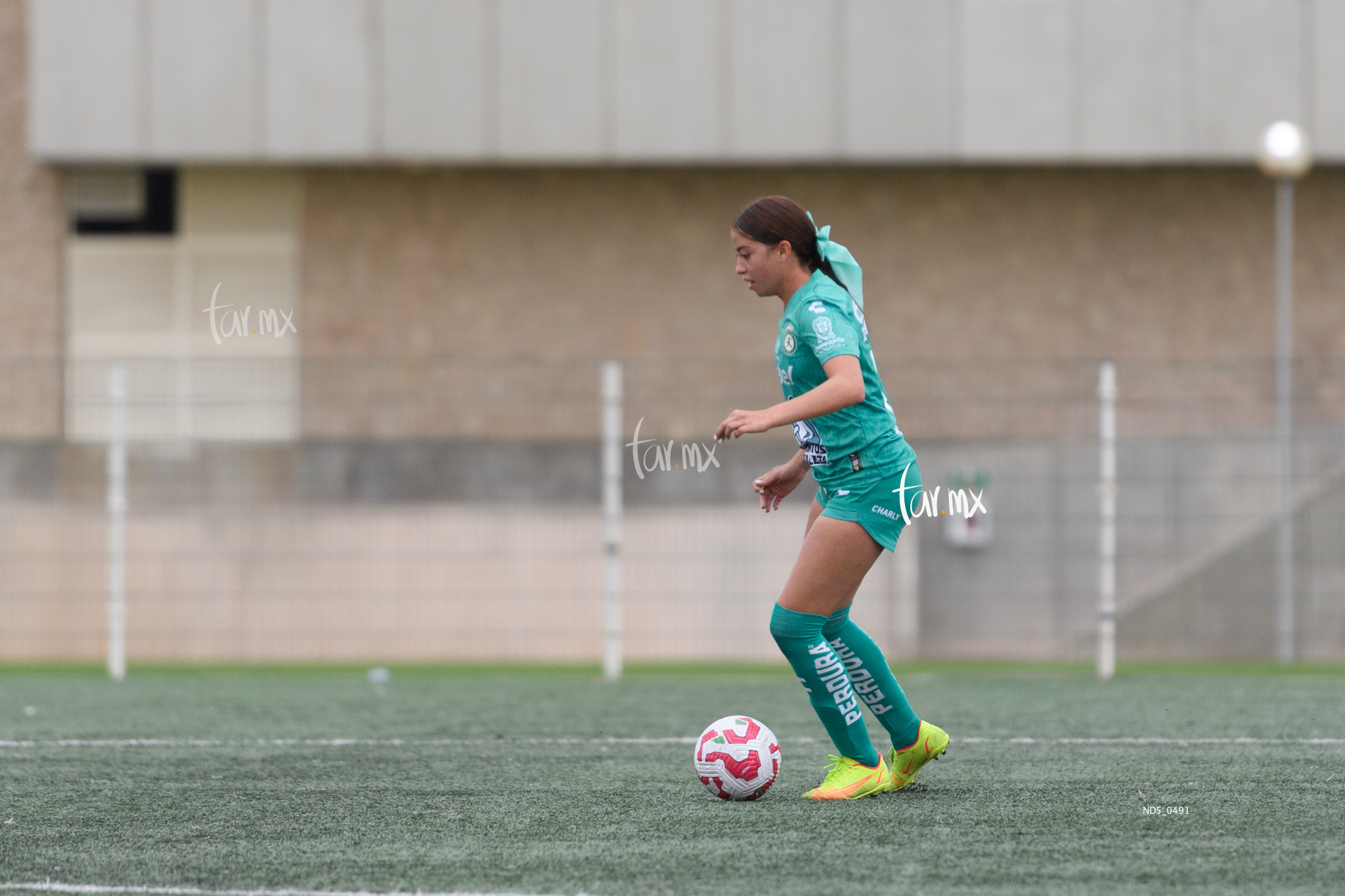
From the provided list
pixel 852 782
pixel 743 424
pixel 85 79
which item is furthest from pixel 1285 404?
pixel 85 79

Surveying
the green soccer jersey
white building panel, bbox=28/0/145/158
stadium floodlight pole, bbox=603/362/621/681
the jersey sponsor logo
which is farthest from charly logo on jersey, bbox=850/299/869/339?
white building panel, bbox=28/0/145/158

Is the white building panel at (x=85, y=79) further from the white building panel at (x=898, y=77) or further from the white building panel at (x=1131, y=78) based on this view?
the white building panel at (x=1131, y=78)

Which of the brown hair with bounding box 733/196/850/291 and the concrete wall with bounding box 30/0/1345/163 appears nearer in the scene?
the brown hair with bounding box 733/196/850/291

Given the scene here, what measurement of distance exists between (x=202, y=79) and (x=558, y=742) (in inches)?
364

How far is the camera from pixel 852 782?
4.86m

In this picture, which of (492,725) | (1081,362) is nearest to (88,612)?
(492,725)

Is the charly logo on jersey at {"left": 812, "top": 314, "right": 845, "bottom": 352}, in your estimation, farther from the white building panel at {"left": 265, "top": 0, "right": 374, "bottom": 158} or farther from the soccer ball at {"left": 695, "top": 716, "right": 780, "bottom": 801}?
the white building panel at {"left": 265, "top": 0, "right": 374, "bottom": 158}

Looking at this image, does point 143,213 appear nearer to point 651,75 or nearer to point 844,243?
point 651,75

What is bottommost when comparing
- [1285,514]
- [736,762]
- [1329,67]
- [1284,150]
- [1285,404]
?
[736,762]

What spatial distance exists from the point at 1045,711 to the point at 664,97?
25.4ft

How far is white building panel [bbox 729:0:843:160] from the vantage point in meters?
13.7

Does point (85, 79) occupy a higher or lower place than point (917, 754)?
higher

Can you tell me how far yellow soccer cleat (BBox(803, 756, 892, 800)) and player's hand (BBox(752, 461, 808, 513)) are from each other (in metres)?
0.87

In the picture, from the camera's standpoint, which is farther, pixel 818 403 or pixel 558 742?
pixel 558 742
